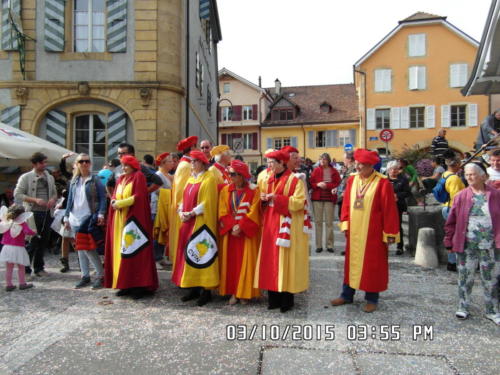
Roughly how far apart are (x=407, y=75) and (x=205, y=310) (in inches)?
1263

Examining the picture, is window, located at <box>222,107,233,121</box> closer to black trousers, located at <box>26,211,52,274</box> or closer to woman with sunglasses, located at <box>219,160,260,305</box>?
black trousers, located at <box>26,211,52,274</box>

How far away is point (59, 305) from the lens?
15.4 ft

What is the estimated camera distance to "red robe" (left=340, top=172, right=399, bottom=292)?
14.1 ft

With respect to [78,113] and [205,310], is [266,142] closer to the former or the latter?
[78,113]

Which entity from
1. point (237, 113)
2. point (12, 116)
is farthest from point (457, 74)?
point (12, 116)

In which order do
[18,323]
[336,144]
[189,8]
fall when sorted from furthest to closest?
[336,144], [189,8], [18,323]

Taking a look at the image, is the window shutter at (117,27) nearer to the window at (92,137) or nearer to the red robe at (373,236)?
the window at (92,137)

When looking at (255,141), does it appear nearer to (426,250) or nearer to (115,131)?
(115,131)

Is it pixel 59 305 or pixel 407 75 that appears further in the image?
pixel 407 75

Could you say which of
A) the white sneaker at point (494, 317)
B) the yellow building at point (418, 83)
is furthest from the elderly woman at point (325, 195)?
the yellow building at point (418, 83)

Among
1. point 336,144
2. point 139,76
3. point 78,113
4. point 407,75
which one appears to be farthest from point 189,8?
point 336,144

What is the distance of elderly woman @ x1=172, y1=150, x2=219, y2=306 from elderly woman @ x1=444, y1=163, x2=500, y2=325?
2583mm

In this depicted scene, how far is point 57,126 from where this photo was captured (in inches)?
504
